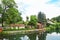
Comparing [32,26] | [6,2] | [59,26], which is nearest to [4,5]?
[6,2]

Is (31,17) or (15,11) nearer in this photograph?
(15,11)

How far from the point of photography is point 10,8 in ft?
110

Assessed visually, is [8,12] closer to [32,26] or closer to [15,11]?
[15,11]

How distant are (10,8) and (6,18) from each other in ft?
5.26

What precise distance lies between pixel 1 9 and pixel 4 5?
0.73 m

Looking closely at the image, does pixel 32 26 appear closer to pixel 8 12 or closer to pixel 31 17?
pixel 31 17

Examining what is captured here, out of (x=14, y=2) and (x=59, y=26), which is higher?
(x=14, y=2)

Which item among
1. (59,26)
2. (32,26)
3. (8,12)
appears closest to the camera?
(8,12)

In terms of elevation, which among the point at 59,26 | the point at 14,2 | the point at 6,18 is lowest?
the point at 59,26

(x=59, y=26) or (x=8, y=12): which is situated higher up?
(x=8, y=12)

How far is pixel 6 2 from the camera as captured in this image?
33.8 meters

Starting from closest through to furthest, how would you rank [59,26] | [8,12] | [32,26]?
[8,12], [32,26], [59,26]

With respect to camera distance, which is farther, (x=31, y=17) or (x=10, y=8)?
(x=31, y=17)

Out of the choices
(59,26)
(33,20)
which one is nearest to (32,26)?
(33,20)
